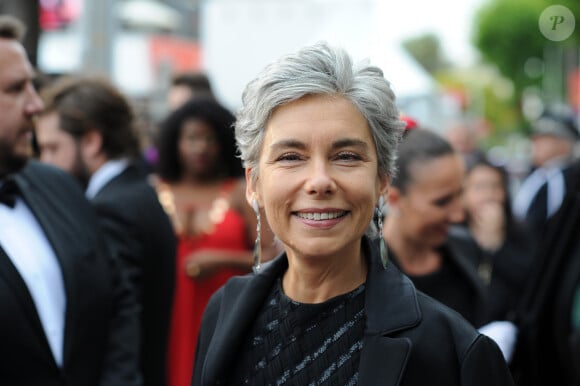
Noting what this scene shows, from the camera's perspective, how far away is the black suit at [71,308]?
10.4ft

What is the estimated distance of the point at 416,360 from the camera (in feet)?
7.06

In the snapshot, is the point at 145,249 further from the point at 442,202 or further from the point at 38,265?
the point at 442,202

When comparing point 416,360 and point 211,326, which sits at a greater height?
point 416,360

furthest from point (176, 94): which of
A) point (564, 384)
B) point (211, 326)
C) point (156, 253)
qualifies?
point (211, 326)

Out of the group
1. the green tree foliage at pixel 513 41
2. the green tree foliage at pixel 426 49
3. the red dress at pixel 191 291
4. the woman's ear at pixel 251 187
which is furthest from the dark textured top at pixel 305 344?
the green tree foliage at pixel 426 49

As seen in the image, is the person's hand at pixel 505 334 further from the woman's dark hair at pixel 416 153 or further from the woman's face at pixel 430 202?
the woman's dark hair at pixel 416 153

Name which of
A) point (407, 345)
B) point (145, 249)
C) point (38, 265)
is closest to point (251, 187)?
point (407, 345)

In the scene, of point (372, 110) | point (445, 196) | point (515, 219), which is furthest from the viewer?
point (515, 219)

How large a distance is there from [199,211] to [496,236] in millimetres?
2537

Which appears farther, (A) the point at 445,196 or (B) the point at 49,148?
(B) the point at 49,148

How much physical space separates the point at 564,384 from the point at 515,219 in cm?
280

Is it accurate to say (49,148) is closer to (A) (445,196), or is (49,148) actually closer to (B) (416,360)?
(A) (445,196)

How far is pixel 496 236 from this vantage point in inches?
270

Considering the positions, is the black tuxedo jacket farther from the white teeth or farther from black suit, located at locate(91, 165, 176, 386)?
black suit, located at locate(91, 165, 176, 386)
